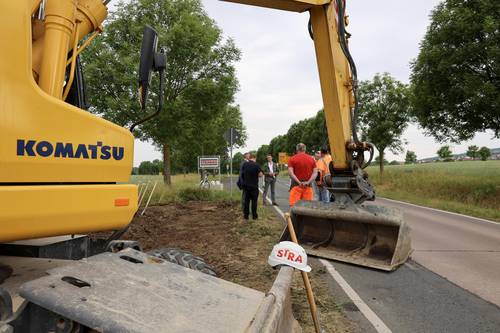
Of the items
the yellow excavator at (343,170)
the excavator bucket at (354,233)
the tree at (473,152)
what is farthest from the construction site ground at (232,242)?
the tree at (473,152)

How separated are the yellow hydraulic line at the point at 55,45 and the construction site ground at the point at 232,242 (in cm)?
301

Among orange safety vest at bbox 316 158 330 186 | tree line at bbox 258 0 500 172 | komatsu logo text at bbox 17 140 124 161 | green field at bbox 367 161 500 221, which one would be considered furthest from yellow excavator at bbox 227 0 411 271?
tree line at bbox 258 0 500 172

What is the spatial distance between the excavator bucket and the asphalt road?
258mm

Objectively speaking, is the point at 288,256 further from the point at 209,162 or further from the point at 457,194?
the point at 457,194

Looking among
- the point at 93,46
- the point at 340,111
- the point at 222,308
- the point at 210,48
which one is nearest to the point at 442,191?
the point at 210,48

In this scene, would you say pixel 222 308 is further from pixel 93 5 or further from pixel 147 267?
pixel 93 5

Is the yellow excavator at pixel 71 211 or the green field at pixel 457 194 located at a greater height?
the yellow excavator at pixel 71 211

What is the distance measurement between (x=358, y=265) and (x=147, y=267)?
3.05 meters

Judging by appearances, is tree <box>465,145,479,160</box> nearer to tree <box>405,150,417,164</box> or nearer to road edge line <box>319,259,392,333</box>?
tree <box>405,150,417,164</box>

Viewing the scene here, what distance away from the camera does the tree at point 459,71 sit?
46.0 ft

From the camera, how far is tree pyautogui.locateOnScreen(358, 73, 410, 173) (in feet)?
86.9

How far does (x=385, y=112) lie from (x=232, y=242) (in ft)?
75.3

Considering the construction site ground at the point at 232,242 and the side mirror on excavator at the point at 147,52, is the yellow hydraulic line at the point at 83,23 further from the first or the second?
the construction site ground at the point at 232,242

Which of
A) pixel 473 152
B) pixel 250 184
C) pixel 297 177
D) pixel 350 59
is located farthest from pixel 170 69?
pixel 473 152
